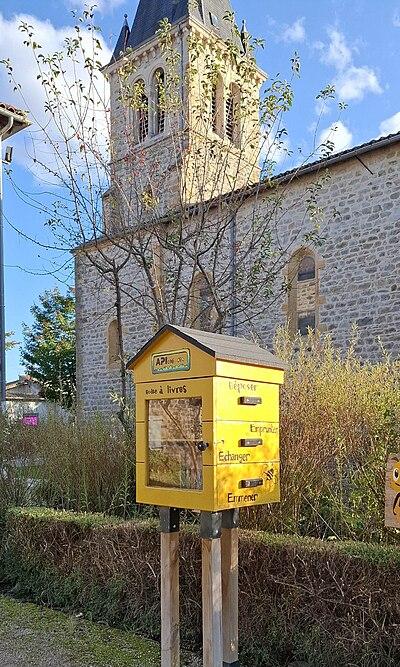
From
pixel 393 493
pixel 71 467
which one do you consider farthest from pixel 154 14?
pixel 393 493

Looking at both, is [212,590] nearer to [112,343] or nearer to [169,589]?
[169,589]

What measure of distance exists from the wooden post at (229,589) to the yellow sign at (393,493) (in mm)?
809

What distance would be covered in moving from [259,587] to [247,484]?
1.01 m

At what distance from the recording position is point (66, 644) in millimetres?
4398

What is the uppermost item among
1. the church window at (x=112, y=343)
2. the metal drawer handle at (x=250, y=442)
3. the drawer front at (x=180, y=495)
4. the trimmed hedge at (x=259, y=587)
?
the church window at (x=112, y=343)

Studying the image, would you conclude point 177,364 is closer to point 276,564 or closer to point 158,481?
point 158,481

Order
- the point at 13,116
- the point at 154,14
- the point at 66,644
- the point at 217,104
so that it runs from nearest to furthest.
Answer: the point at 66,644, the point at 217,104, the point at 13,116, the point at 154,14

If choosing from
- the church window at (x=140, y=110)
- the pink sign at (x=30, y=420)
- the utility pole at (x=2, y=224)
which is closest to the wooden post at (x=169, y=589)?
the pink sign at (x=30, y=420)

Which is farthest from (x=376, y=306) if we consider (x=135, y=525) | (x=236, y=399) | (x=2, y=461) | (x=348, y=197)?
(x=236, y=399)

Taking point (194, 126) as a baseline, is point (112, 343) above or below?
below

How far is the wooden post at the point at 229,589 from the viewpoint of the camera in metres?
3.44

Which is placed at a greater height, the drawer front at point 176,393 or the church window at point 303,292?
the church window at point 303,292

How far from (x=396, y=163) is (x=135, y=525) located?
32.0 feet

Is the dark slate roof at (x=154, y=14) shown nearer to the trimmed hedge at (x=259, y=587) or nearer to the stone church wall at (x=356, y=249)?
the stone church wall at (x=356, y=249)
